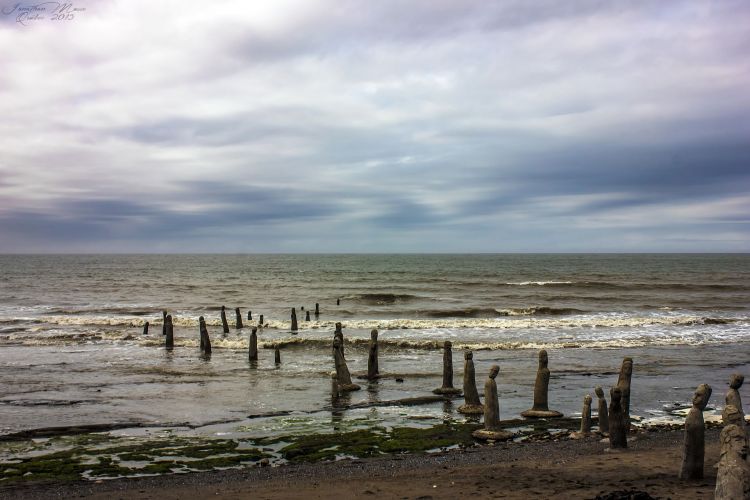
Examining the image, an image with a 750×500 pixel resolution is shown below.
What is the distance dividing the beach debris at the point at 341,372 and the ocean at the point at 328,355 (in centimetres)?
45

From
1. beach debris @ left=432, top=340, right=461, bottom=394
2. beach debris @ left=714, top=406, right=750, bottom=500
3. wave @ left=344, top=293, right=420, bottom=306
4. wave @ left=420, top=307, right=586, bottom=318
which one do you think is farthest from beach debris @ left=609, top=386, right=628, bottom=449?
wave @ left=344, top=293, right=420, bottom=306

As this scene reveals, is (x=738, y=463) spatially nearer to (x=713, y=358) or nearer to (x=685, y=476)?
(x=685, y=476)

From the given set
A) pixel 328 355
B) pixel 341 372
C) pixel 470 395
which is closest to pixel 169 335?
pixel 328 355

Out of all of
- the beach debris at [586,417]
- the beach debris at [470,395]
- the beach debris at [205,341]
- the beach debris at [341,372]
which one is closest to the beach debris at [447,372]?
the beach debris at [470,395]

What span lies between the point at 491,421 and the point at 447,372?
5.03m

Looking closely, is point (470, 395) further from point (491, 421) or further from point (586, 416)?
point (586, 416)

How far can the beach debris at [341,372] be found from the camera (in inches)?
852

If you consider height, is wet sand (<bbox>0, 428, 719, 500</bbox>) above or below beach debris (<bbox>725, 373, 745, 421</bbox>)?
below

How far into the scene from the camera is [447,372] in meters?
20.6

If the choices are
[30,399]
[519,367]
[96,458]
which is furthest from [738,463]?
[30,399]

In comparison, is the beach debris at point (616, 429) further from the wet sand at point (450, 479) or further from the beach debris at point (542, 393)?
the beach debris at point (542, 393)

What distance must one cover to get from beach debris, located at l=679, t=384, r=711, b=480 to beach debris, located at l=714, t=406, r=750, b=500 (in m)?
1.64

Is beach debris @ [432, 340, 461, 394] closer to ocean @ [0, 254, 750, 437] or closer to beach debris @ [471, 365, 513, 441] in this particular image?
ocean @ [0, 254, 750, 437]

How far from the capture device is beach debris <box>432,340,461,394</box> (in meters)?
20.4
